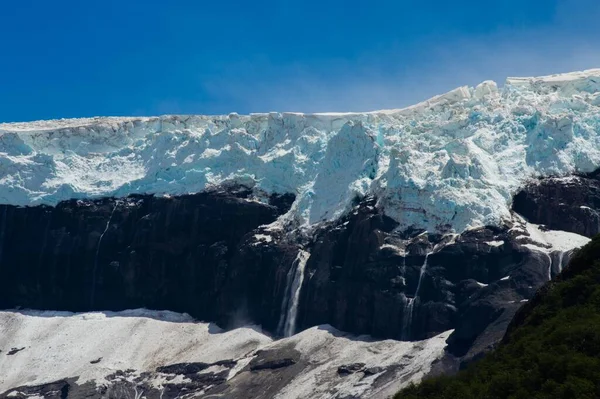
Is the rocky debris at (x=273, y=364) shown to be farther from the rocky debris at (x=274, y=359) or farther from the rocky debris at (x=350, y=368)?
the rocky debris at (x=350, y=368)

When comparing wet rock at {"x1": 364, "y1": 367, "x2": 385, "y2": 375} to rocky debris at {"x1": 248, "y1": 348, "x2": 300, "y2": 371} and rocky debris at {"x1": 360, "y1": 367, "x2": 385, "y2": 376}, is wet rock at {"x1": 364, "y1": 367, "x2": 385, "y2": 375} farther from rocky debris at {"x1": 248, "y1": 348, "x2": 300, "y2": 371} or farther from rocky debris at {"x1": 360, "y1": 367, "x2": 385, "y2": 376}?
rocky debris at {"x1": 248, "y1": 348, "x2": 300, "y2": 371}

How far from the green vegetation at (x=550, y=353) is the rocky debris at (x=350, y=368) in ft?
197

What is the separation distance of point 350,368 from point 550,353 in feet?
272

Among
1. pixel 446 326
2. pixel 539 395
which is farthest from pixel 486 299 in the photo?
pixel 539 395

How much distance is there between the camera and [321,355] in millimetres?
193875

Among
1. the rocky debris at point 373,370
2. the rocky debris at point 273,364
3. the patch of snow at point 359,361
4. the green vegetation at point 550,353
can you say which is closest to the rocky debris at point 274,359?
the rocky debris at point 273,364

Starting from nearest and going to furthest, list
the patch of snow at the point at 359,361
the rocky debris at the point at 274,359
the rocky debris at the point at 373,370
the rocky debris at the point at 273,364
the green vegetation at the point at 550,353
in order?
the green vegetation at the point at 550,353, the patch of snow at the point at 359,361, the rocky debris at the point at 373,370, the rocky debris at the point at 273,364, the rocky debris at the point at 274,359

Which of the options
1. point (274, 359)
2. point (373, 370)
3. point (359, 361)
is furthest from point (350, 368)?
point (274, 359)

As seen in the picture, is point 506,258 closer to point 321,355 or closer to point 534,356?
point 321,355

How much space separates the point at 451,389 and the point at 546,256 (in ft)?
298

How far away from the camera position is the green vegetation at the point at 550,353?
323 feet

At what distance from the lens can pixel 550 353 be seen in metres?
103

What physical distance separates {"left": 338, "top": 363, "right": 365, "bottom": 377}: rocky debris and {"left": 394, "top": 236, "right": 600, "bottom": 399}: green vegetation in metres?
60.1

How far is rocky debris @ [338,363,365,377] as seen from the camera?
18350 centimetres
